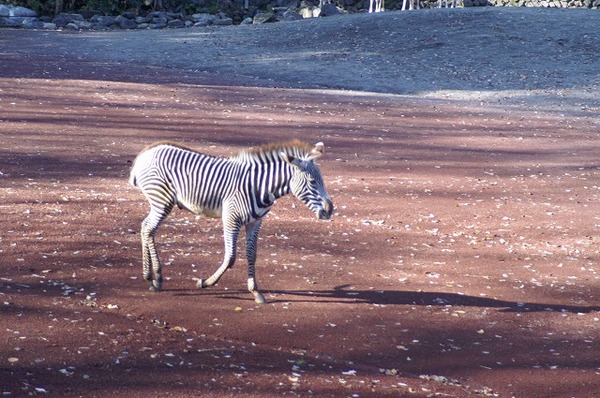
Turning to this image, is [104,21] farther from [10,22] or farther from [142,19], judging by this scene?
[10,22]

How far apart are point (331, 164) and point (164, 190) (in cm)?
904

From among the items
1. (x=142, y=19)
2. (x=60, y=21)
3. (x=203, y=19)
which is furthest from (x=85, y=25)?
(x=203, y=19)

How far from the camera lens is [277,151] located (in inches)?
362

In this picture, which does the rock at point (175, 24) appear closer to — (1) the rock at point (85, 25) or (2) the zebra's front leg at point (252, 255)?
(1) the rock at point (85, 25)

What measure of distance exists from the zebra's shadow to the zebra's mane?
56.9 inches

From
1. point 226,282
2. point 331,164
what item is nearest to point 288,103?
point 331,164

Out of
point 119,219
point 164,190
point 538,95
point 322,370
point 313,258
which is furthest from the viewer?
point 538,95

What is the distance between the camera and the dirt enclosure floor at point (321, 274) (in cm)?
770

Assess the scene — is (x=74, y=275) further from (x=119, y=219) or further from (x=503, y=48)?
(x=503, y=48)

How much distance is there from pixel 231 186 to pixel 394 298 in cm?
224

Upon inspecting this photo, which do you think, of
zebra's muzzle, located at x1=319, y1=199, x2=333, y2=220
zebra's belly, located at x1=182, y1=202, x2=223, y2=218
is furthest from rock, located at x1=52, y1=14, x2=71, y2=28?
zebra's muzzle, located at x1=319, y1=199, x2=333, y2=220

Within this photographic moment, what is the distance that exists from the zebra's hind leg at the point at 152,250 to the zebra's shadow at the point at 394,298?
0.31 meters

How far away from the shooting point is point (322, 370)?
783 cm

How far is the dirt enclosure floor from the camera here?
7699mm
